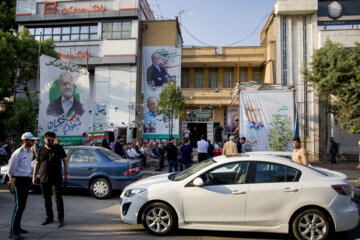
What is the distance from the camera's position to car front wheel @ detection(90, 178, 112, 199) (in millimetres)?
7980

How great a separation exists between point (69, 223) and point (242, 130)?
1203 centimetres

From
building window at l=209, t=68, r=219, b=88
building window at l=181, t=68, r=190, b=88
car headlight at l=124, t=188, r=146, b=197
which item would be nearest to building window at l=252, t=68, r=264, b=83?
building window at l=209, t=68, r=219, b=88

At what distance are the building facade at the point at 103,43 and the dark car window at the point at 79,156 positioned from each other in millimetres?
14280

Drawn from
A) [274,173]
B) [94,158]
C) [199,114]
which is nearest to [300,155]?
[274,173]

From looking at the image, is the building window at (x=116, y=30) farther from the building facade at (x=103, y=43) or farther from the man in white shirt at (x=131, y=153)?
the man in white shirt at (x=131, y=153)

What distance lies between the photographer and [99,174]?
313 inches

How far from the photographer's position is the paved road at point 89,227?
495 cm

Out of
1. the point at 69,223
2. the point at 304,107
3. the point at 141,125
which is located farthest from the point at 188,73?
the point at 69,223

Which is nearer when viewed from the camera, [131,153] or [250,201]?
[250,201]

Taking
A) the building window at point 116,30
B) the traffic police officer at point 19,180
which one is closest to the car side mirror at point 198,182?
the traffic police officer at point 19,180

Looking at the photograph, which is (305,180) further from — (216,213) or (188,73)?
(188,73)

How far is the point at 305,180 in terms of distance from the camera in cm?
475

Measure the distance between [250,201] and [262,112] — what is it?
11824 mm

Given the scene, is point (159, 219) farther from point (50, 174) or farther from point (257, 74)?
point (257, 74)
